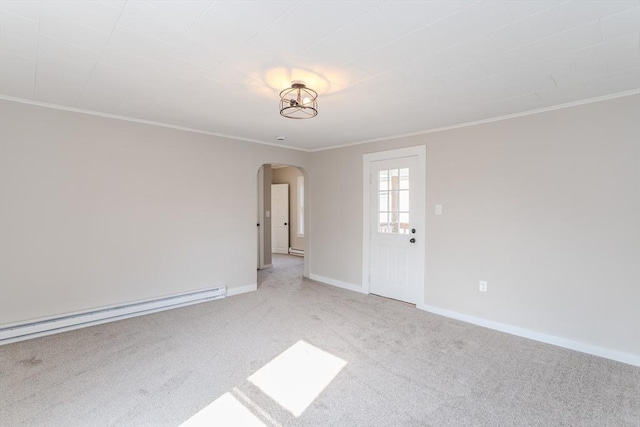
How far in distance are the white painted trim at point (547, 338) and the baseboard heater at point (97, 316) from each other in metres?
3.19

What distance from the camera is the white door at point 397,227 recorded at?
13.6 feet

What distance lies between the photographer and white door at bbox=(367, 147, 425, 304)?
415 cm

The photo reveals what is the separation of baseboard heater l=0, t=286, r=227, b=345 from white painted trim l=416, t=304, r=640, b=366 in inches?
126

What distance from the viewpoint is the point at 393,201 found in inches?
175

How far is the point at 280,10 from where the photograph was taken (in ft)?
5.16

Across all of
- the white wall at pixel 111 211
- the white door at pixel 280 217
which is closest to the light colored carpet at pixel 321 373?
the white wall at pixel 111 211

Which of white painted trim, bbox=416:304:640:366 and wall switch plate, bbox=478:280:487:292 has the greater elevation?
wall switch plate, bbox=478:280:487:292

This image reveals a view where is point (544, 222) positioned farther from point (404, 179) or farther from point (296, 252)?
point (296, 252)

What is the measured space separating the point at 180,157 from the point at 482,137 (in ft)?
12.5

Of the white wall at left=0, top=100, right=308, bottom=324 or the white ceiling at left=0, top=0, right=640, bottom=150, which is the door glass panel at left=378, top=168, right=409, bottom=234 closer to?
the white ceiling at left=0, top=0, right=640, bottom=150

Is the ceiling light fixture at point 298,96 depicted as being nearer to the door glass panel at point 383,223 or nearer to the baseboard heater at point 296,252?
the door glass panel at point 383,223

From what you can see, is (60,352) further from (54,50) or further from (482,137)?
(482,137)

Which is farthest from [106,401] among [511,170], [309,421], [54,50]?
[511,170]

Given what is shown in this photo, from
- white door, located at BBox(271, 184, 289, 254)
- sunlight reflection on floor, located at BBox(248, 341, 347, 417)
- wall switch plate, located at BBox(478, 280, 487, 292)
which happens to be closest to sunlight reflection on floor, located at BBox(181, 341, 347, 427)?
sunlight reflection on floor, located at BBox(248, 341, 347, 417)
